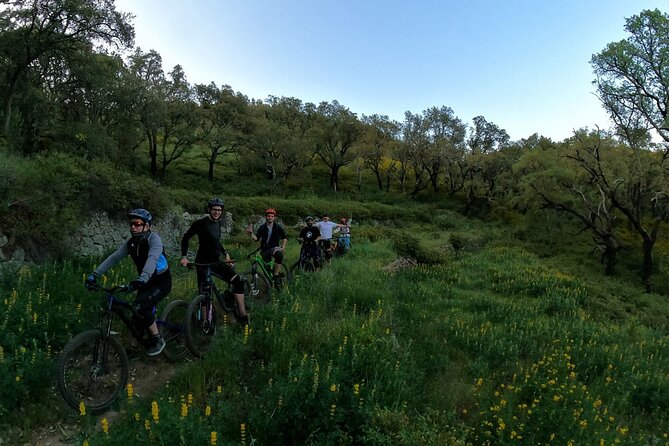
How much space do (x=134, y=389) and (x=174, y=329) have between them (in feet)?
3.12

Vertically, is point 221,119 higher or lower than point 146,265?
higher

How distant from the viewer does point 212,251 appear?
6.62 metres

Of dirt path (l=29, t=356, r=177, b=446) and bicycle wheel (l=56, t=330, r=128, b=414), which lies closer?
dirt path (l=29, t=356, r=177, b=446)

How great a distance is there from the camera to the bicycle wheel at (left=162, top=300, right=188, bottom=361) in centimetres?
582

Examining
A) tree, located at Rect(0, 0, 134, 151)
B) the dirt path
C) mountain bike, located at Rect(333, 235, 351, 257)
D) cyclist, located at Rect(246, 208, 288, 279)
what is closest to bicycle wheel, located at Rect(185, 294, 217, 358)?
the dirt path

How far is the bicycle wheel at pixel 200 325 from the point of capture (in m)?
5.92

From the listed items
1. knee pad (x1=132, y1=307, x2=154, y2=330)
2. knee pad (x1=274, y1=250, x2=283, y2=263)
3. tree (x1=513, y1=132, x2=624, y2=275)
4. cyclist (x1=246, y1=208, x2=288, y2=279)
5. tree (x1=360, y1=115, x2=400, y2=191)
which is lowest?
knee pad (x1=132, y1=307, x2=154, y2=330)

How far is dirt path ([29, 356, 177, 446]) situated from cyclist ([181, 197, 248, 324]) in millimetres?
1257

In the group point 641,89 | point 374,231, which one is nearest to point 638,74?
point 641,89

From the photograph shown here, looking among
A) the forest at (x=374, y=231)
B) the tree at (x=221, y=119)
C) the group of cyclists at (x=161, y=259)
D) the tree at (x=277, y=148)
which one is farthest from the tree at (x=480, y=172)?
the group of cyclists at (x=161, y=259)

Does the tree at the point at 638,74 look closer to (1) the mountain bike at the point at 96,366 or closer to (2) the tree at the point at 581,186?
(2) the tree at the point at 581,186

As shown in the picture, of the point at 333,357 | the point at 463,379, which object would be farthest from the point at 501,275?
the point at 333,357

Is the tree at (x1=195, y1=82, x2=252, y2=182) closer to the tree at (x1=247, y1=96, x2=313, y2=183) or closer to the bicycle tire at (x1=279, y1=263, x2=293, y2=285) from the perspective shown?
the tree at (x1=247, y1=96, x2=313, y2=183)

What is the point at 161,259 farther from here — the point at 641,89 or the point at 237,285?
the point at 641,89
